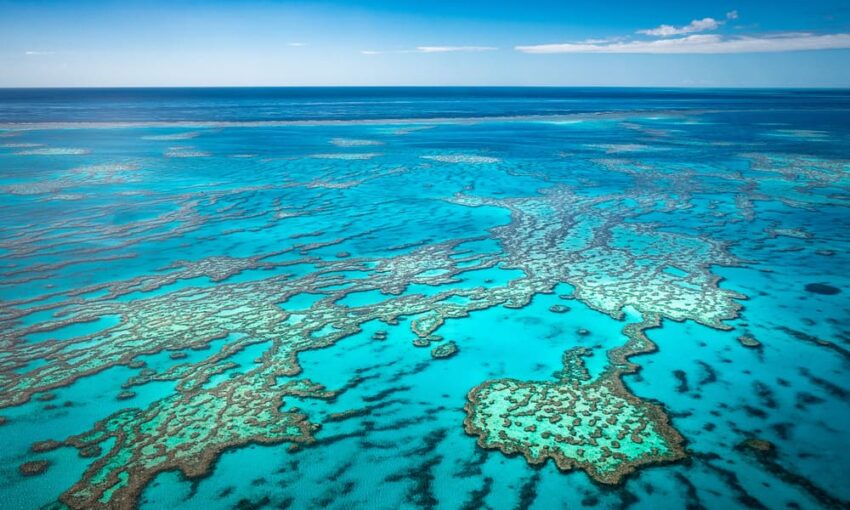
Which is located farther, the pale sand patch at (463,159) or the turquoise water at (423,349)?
the pale sand patch at (463,159)

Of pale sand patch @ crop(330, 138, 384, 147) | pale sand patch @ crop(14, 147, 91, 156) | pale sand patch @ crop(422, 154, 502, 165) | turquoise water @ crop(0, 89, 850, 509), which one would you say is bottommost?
turquoise water @ crop(0, 89, 850, 509)

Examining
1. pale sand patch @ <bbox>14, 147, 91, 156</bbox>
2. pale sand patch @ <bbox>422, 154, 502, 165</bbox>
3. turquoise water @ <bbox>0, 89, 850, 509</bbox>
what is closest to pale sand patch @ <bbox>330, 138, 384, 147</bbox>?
pale sand patch @ <bbox>422, 154, 502, 165</bbox>

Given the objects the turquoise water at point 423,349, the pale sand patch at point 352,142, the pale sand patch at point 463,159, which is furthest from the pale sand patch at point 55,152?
the pale sand patch at point 463,159

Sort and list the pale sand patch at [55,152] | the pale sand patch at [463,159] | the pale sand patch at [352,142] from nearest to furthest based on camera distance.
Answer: the pale sand patch at [463,159] → the pale sand patch at [55,152] → the pale sand patch at [352,142]

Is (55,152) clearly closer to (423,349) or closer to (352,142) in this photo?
(352,142)

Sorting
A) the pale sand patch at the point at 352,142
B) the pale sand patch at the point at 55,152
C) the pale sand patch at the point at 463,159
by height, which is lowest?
the pale sand patch at the point at 463,159

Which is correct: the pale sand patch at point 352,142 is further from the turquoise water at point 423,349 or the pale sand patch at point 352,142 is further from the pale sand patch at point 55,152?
the turquoise water at point 423,349

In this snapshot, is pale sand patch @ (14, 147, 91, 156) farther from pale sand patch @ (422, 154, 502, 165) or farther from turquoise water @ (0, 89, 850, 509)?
pale sand patch @ (422, 154, 502, 165)

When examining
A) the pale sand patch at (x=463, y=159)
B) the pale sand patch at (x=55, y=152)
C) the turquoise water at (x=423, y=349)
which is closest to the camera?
the turquoise water at (x=423, y=349)

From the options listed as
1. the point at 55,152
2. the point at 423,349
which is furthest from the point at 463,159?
the point at 55,152
